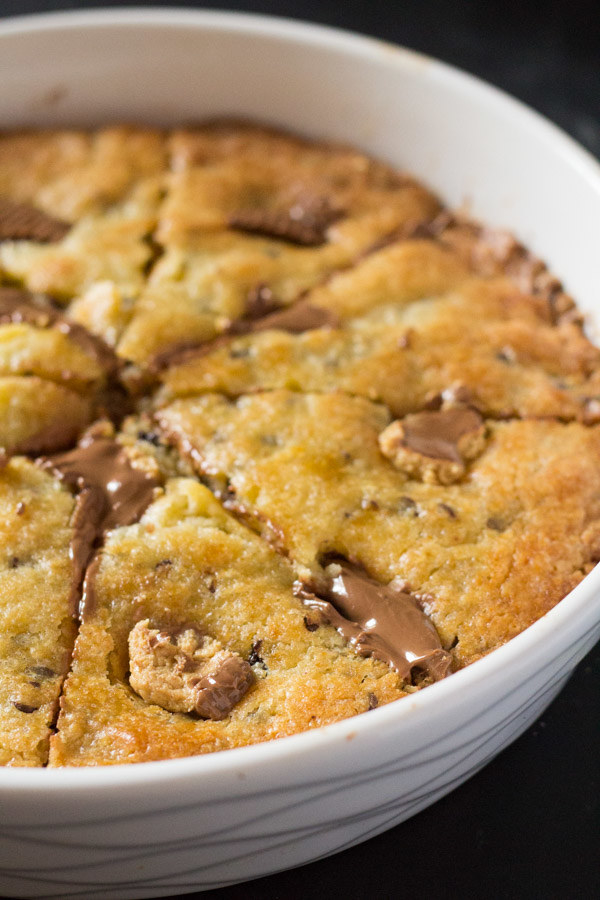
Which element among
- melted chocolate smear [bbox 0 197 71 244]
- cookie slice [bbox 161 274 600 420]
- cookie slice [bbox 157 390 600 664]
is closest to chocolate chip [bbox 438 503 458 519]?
cookie slice [bbox 157 390 600 664]

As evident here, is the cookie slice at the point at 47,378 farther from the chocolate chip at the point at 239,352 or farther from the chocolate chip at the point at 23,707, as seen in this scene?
the chocolate chip at the point at 23,707

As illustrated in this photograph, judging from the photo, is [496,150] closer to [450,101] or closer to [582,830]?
[450,101]

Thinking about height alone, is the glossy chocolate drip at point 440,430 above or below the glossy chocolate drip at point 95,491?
above

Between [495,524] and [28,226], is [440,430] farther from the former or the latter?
[28,226]

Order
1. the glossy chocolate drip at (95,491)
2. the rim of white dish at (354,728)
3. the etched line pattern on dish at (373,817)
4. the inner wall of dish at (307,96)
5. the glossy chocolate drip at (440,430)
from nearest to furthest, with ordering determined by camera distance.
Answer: the rim of white dish at (354,728) → the etched line pattern on dish at (373,817) → the glossy chocolate drip at (95,491) → the glossy chocolate drip at (440,430) → the inner wall of dish at (307,96)

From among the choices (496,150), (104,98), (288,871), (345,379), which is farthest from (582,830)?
(104,98)

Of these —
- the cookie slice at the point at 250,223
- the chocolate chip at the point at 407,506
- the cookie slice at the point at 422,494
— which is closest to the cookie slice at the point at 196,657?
the cookie slice at the point at 422,494

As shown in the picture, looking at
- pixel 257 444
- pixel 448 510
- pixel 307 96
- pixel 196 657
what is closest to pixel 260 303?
pixel 257 444
